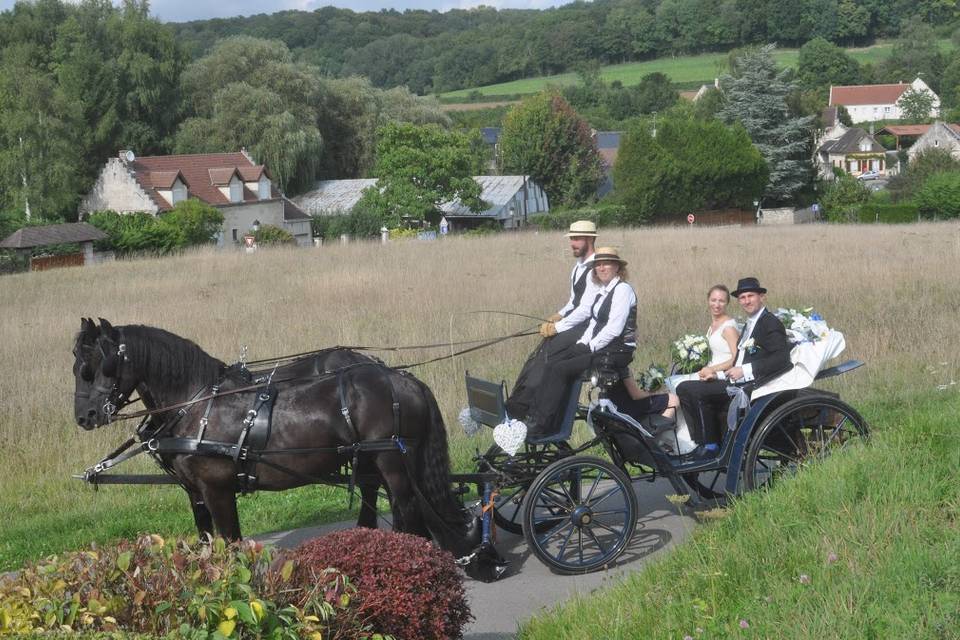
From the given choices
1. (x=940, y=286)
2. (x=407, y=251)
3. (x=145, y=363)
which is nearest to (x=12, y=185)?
(x=407, y=251)

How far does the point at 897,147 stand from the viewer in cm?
11681

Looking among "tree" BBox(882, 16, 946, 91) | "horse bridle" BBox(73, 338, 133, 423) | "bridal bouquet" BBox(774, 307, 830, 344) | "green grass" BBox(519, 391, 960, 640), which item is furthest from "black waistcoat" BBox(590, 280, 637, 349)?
"tree" BBox(882, 16, 946, 91)

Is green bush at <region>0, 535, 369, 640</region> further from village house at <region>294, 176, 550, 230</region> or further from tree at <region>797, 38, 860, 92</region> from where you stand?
tree at <region>797, 38, 860, 92</region>

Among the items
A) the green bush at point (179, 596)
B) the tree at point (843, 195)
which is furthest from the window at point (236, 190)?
the green bush at point (179, 596)

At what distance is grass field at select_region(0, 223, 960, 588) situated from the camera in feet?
32.0

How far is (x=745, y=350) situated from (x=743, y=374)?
285mm

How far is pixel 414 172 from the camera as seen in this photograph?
59.2m

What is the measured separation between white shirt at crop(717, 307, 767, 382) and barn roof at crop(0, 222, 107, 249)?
1489 inches

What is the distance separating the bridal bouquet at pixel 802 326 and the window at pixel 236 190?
5265 cm

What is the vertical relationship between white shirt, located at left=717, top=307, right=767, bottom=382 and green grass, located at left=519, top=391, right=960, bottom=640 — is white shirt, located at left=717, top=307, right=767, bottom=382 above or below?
above

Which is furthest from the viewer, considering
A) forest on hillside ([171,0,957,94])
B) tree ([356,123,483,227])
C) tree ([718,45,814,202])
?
forest on hillside ([171,0,957,94])

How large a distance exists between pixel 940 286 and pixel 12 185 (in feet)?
156

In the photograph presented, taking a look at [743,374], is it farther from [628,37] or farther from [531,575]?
[628,37]

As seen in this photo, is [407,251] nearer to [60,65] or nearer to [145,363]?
[145,363]
